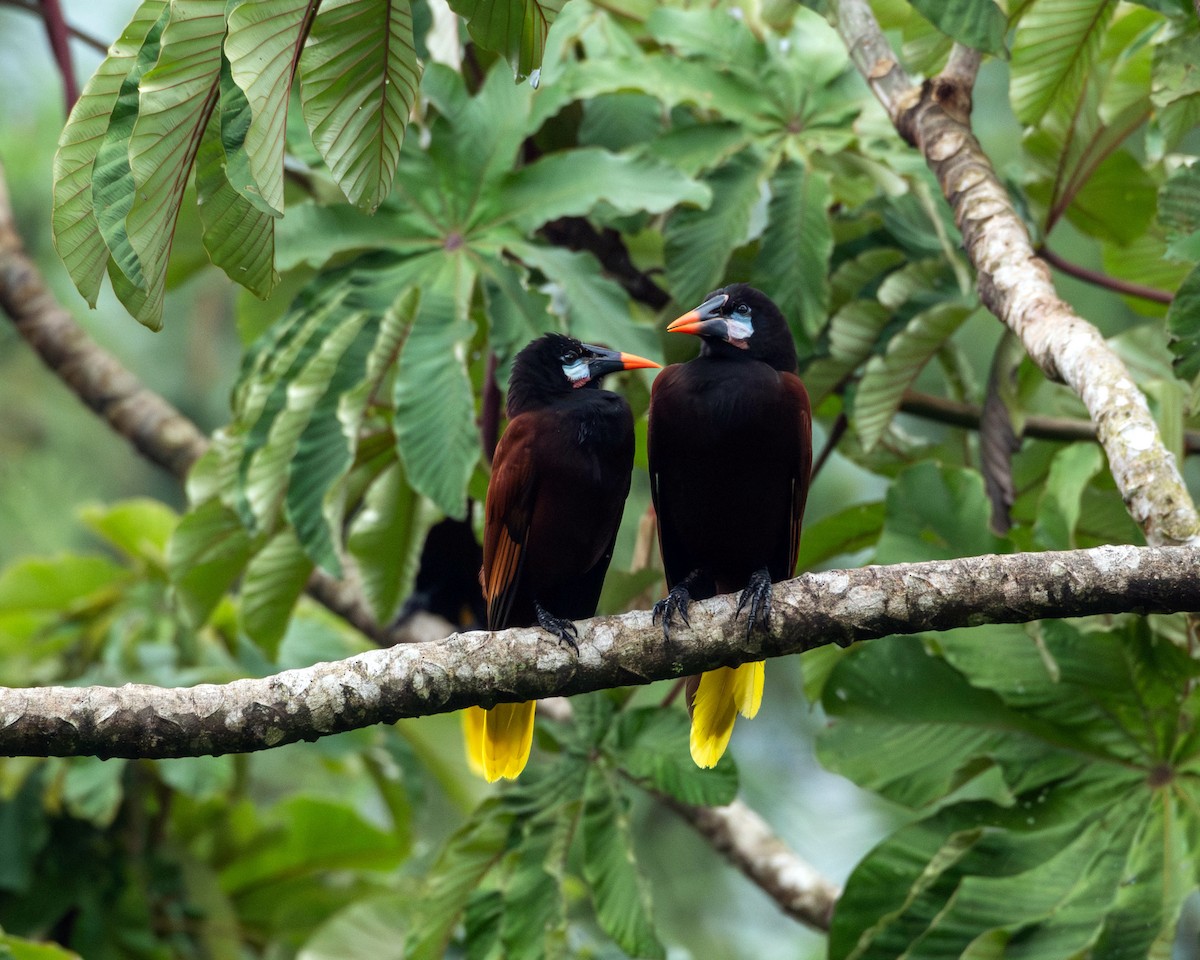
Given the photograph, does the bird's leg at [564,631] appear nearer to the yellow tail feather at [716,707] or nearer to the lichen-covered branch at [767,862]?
the yellow tail feather at [716,707]

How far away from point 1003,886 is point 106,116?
83.8 inches

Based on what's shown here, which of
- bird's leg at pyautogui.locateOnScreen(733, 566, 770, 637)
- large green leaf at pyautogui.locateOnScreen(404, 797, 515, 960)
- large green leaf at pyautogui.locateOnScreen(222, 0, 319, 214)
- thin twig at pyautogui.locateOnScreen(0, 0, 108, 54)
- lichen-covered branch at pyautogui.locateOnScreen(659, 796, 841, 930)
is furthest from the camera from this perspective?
thin twig at pyautogui.locateOnScreen(0, 0, 108, 54)

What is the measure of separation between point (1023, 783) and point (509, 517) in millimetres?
1249

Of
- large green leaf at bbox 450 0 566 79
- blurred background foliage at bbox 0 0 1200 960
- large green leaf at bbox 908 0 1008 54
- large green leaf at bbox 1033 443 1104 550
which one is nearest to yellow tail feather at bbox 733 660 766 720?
blurred background foliage at bbox 0 0 1200 960

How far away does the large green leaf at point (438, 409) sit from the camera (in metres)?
2.79

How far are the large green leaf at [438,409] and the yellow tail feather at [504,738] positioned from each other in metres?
0.47

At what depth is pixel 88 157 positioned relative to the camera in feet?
Result: 6.20

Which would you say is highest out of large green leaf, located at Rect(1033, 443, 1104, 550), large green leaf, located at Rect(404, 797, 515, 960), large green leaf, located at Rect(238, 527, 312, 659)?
large green leaf, located at Rect(1033, 443, 1104, 550)

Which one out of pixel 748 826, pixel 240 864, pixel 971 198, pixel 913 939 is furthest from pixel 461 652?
pixel 240 864

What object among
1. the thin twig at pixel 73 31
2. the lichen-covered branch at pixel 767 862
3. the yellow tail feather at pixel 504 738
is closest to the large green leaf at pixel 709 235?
the yellow tail feather at pixel 504 738

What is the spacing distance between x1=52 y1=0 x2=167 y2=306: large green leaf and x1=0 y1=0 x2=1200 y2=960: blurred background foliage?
3 centimetres

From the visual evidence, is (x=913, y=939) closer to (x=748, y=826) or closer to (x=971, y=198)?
(x=748, y=826)

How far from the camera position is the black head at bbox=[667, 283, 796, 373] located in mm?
2861

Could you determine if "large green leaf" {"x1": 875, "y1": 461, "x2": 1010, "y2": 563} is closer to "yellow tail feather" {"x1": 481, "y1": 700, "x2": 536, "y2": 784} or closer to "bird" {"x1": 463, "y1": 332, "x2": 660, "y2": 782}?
"bird" {"x1": 463, "y1": 332, "x2": 660, "y2": 782}
